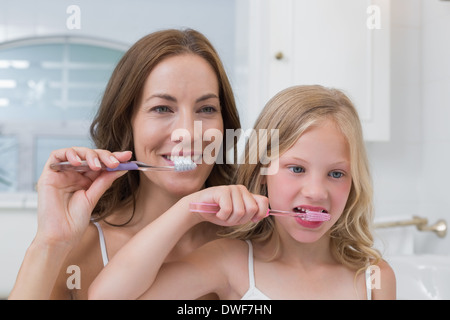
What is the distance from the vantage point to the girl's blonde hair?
22.5 inches

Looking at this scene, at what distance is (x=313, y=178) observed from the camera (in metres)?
0.53

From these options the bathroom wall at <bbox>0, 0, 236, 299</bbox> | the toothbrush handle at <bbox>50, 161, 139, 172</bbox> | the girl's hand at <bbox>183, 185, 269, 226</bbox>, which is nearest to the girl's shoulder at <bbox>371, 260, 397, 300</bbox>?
the girl's hand at <bbox>183, 185, 269, 226</bbox>

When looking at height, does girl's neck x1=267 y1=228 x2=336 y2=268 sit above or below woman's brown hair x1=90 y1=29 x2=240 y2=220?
below

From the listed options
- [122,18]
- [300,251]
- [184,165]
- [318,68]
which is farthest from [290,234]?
[122,18]

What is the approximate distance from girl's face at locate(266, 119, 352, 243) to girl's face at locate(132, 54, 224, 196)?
11cm

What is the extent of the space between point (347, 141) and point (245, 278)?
214mm

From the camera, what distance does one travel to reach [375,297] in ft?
1.95

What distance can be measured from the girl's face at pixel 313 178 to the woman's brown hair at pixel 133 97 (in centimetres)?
15

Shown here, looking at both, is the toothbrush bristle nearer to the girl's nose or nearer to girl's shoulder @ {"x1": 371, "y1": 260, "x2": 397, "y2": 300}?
the girl's nose

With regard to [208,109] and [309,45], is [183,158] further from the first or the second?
[309,45]

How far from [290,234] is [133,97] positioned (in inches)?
10.9

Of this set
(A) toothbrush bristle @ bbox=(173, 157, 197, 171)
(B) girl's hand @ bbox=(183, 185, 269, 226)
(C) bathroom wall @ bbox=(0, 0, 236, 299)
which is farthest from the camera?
(C) bathroom wall @ bbox=(0, 0, 236, 299)

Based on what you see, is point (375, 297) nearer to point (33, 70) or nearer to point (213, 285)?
point (213, 285)

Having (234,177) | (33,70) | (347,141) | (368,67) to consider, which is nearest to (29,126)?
(33,70)
